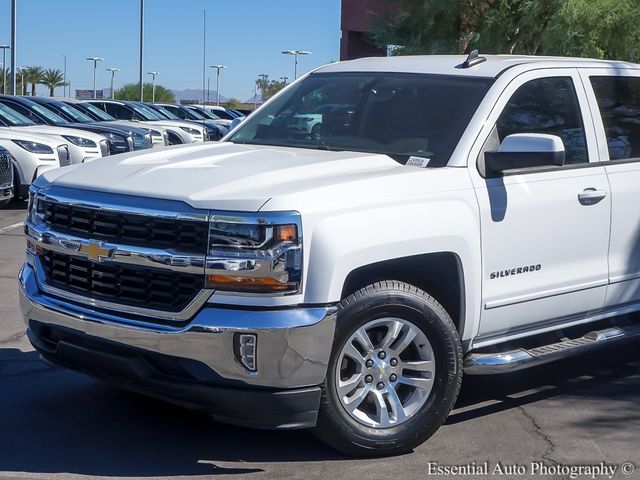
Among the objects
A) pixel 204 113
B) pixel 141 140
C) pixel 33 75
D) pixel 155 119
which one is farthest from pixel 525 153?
pixel 33 75

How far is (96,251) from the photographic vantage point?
15.8 feet

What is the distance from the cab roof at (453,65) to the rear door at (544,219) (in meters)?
0.14

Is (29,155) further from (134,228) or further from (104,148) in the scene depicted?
(134,228)

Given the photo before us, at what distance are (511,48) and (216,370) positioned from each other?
50.5 feet

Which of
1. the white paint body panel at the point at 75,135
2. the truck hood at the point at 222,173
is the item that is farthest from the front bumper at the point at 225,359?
the white paint body panel at the point at 75,135

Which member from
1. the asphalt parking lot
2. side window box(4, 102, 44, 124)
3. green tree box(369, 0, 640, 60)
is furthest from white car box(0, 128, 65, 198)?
the asphalt parking lot

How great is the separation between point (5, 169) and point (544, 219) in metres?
9.95

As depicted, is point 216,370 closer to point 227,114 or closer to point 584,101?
point 584,101

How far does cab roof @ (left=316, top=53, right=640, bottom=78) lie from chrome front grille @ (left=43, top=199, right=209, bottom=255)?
2169 mm

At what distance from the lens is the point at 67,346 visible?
16.2 feet

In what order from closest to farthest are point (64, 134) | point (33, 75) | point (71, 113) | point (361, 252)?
point (361, 252)
point (64, 134)
point (71, 113)
point (33, 75)

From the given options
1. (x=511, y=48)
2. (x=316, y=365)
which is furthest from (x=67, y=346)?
(x=511, y=48)

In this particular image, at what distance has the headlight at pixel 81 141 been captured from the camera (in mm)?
17159

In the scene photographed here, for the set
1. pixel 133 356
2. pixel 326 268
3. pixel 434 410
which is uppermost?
pixel 326 268
